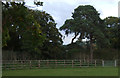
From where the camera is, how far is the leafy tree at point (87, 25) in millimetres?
22047

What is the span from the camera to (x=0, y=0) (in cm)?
508

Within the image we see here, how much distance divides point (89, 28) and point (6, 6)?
1732 cm

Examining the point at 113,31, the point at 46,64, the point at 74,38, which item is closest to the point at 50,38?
the point at 74,38

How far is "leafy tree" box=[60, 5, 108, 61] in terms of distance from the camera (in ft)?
72.3

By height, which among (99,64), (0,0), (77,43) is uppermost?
(0,0)

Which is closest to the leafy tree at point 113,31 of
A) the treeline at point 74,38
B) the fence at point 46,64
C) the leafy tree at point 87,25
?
the treeline at point 74,38

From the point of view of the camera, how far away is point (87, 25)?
2194 cm

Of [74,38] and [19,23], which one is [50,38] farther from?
[19,23]

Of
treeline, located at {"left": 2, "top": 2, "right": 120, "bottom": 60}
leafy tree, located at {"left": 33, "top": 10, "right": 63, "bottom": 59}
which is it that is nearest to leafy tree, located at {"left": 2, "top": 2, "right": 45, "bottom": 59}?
treeline, located at {"left": 2, "top": 2, "right": 120, "bottom": 60}

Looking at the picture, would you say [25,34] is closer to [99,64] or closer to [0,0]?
[0,0]

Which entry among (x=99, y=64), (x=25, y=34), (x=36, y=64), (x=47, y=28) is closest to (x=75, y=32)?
(x=47, y=28)

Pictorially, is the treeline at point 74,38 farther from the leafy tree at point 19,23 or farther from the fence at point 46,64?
the leafy tree at point 19,23

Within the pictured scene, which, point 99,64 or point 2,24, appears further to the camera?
point 99,64

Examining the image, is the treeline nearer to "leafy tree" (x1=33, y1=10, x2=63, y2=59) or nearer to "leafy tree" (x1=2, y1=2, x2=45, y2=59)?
"leafy tree" (x1=33, y1=10, x2=63, y2=59)
